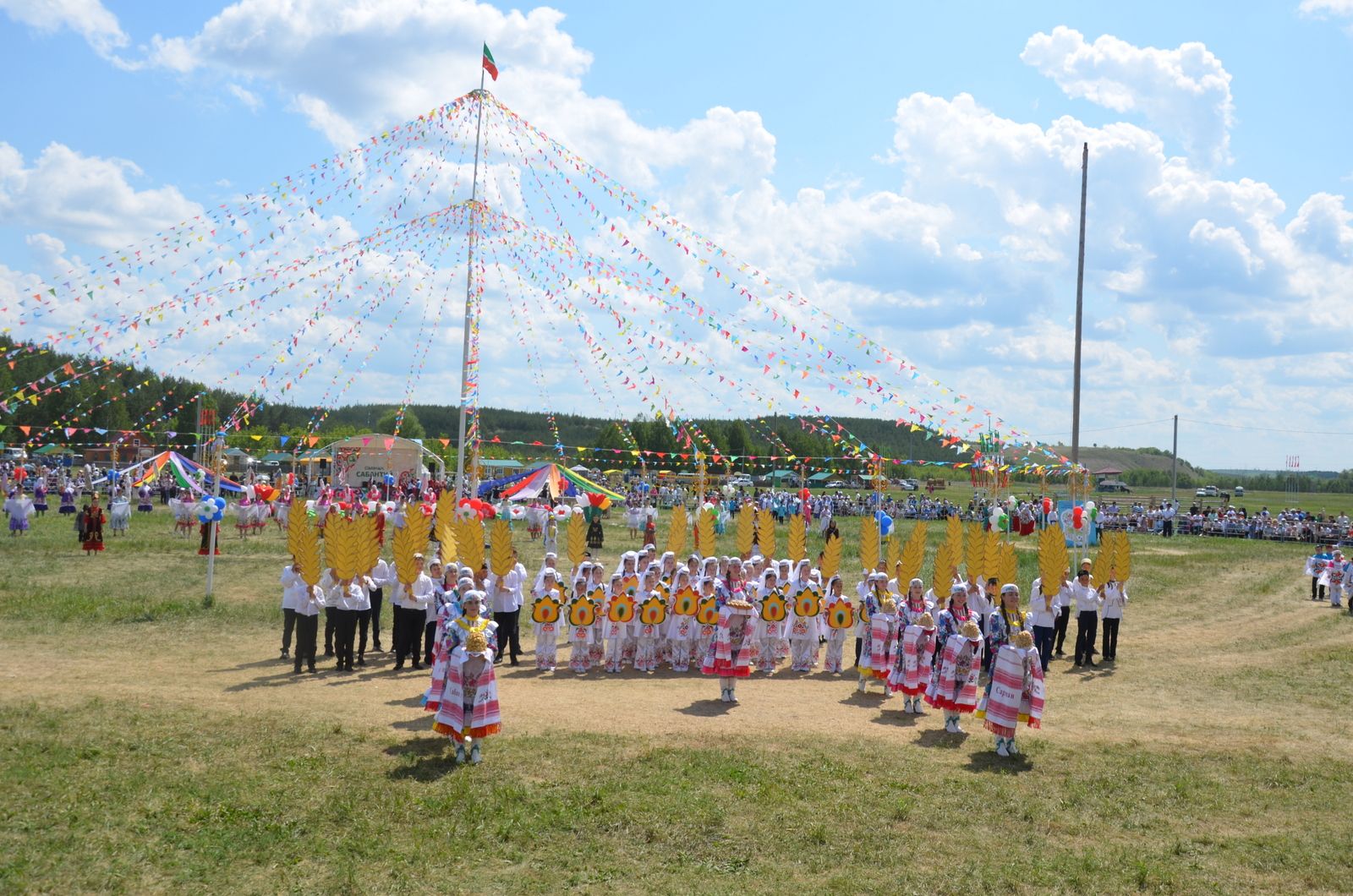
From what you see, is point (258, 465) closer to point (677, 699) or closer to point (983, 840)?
point (677, 699)

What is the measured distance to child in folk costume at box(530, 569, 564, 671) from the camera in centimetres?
1399

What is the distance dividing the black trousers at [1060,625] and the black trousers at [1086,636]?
255mm

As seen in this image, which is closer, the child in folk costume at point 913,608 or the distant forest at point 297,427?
the child in folk costume at point 913,608

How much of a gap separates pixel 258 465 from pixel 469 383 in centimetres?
5396

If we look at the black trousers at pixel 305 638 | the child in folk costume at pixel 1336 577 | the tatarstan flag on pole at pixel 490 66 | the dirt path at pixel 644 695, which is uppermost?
the tatarstan flag on pole at pixel 490 66

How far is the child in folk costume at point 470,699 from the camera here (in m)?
9.44

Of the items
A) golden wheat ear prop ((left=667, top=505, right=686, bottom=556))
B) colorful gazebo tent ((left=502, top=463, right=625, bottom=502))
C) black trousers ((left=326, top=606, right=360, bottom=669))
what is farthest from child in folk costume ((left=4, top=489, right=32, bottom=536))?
golden wheat ear prop ((left=667, top=505, right=686, bottom=556))

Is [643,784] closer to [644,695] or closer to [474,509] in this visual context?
[644,695]

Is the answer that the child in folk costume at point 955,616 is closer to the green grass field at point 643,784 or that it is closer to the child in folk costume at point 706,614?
the green grass field at point 643,784

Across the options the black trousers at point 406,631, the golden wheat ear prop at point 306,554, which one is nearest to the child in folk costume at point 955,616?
the black trousers at point 406,631

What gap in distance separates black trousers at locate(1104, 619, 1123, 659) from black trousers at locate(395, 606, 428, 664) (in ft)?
35.9

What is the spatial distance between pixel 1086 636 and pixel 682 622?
660 cm

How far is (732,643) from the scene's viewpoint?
12.3m

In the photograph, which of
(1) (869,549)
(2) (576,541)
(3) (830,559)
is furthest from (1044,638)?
(2) (576,541)
